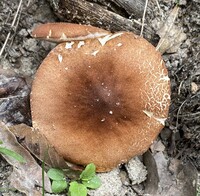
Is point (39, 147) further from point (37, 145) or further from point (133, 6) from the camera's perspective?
A: point (133, 6)

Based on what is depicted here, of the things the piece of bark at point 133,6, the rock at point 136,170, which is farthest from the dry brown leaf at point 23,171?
the piece of bark at point 133,6

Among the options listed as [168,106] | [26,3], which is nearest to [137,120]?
[168,106]

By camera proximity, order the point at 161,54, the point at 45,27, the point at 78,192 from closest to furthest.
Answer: the point at 78,192 < the point at 45,27 < the point at 161,54

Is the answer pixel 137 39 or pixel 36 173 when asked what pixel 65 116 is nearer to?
pixel 36 173

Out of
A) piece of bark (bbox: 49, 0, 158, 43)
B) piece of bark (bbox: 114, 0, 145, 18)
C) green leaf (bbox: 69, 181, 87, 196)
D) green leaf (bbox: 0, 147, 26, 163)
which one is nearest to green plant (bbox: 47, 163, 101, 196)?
green leaf (bbox: 69, 181, 87, 196)

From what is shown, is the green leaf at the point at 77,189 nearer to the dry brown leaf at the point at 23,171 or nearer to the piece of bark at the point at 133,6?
the dry brown leaf at the point at 23,171

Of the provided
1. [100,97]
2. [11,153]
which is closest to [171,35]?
[100,97]
